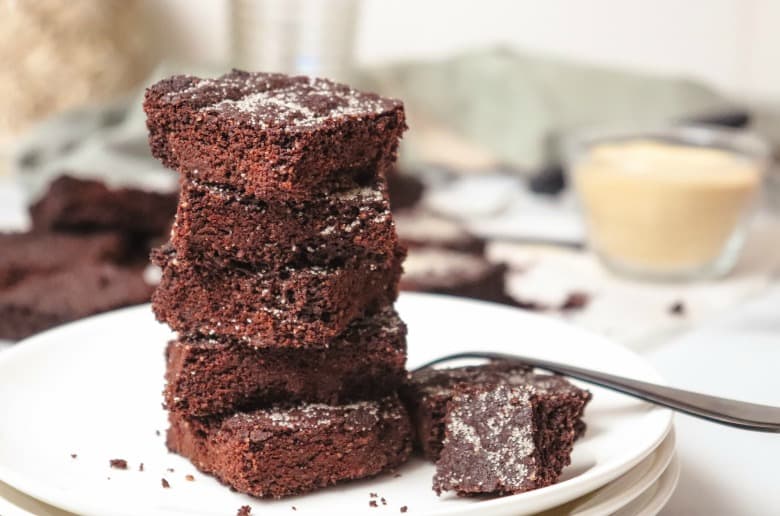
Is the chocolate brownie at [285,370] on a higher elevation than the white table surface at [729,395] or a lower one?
higher

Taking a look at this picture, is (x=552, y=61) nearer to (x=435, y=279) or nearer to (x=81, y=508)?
(x=435, y=279)

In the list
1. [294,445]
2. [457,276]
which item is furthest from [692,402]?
[457,276]

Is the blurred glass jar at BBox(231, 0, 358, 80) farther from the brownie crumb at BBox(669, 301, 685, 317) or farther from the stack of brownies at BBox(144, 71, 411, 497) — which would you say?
the stack of brownies at BBox(144, 71, 411, 497)

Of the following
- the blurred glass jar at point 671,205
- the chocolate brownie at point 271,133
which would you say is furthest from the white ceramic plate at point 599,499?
the blurred glass jar at point 671,205

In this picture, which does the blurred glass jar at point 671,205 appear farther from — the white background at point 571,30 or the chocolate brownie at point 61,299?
the white background at point 571,30

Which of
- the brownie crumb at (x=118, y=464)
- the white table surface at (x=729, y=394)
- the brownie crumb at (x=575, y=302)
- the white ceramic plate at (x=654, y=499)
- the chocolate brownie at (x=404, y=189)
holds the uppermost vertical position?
the chocolate brownie at (x=404, y=189)

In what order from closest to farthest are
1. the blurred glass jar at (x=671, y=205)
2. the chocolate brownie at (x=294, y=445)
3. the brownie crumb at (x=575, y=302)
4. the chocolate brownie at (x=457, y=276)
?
the chocolate brownie at (x=294, y=445), the chocolate brownie at (x=457, y=276), the brownie crumb at (x=575, y=302), the blurred glass jar at (x=671, y=205)

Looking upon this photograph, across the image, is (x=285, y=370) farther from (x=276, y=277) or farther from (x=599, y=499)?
(x=599, y=499)
